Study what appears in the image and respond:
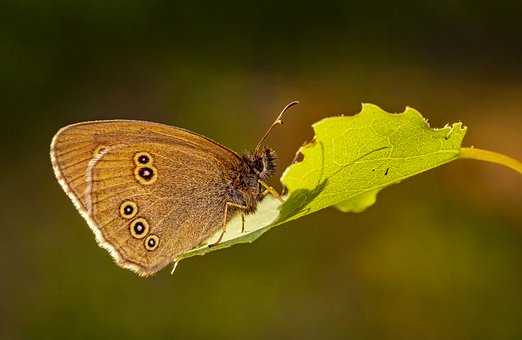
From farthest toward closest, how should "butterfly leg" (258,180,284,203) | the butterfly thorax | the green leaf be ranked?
the butterfly thorax → "butterfly leg" (258,180,284,203) → the green leaf

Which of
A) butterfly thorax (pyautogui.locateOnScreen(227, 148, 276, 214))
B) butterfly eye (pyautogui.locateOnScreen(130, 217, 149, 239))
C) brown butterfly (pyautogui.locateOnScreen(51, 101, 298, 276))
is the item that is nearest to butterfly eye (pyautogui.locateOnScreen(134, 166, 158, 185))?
brown butterfly (pyautogui.locateOnScreen(51, 101, 298, 276))

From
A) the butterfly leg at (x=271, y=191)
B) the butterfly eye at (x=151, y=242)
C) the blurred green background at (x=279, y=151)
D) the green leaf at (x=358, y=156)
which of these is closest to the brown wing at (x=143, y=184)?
the butterfly eye at (x=151, y=242)

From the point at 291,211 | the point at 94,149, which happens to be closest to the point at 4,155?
the point at 94,149

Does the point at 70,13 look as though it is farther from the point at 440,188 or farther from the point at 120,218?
the point at 120,218

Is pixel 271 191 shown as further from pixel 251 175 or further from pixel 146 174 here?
pixel 146 174

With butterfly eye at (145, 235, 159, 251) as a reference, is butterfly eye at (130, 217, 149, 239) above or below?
above

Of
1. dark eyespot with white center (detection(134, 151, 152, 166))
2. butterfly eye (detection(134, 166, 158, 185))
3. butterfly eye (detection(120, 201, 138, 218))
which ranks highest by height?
dark eyespot with white center (detection(134, 151, 152, 166))

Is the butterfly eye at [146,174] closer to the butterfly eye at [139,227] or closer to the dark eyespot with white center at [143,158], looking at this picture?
the dark eyespot with white center at [143,158]

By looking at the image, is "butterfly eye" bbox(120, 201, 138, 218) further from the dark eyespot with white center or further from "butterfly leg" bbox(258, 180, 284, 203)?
"butterfly leg" bbox(258, 180, 284, 203)
